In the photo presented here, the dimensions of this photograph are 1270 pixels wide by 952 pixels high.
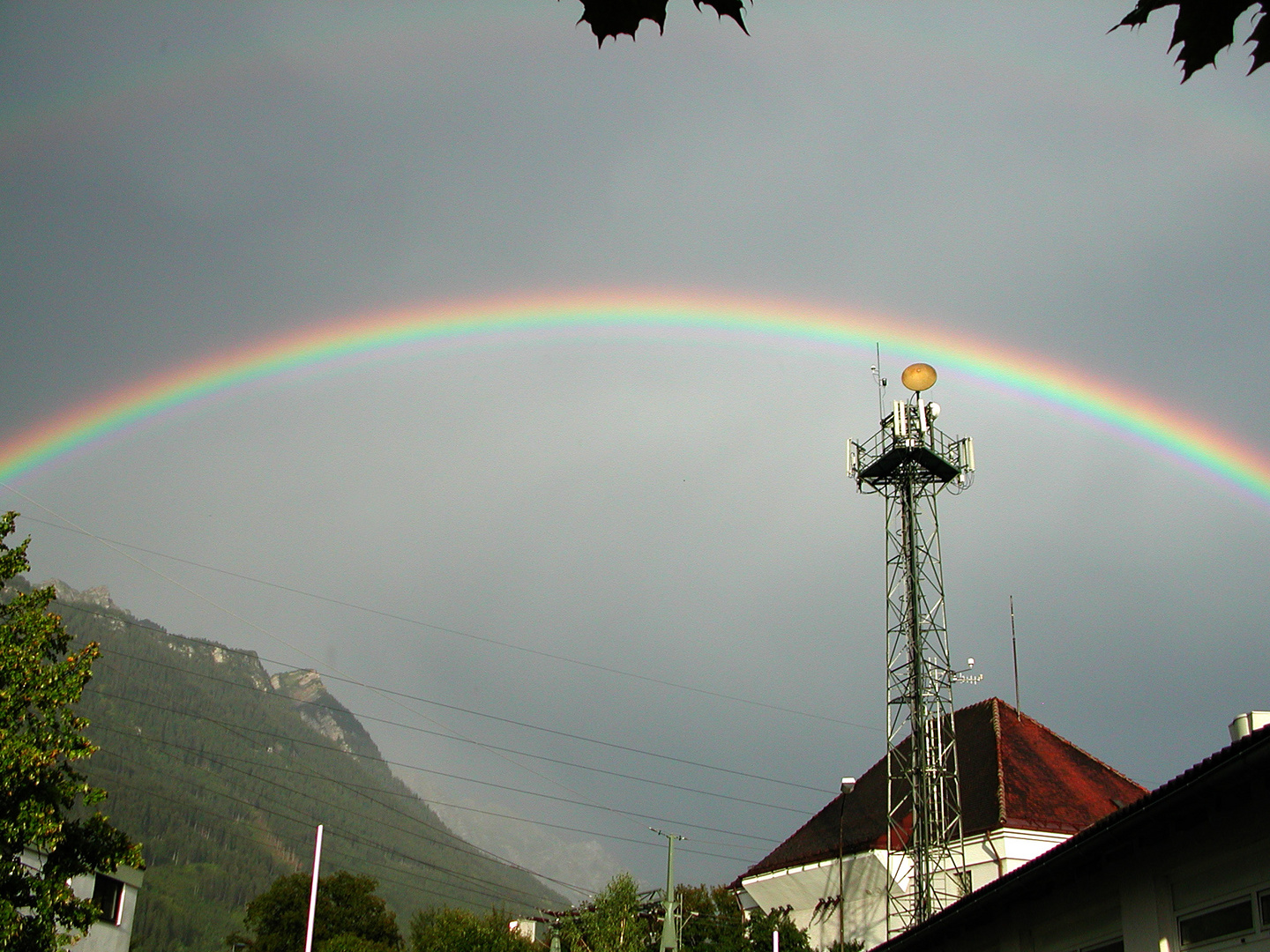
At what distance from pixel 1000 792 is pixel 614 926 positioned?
24147 mm

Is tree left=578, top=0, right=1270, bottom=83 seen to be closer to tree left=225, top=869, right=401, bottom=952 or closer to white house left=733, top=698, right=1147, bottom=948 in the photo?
white house left=733, top=698, right=1147, bottom=948

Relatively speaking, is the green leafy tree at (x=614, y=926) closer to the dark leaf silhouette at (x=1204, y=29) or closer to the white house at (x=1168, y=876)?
the white house at (x=1168, y=876)

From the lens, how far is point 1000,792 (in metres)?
44.3

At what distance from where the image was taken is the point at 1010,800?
4384 centimetres

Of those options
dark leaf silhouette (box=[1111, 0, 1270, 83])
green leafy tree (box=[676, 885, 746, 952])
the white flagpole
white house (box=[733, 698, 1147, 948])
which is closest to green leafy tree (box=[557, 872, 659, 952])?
green leafy tree (box=[676, 885, 746, 952])

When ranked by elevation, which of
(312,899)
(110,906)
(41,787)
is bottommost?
(110,906)

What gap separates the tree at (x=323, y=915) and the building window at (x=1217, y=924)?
247 ft

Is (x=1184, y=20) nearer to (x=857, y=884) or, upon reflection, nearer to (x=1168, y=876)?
(x=1168, y=876)

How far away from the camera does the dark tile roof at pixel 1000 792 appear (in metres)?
43.7

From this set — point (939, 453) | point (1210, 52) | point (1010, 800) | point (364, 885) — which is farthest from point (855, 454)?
point (364, 885)

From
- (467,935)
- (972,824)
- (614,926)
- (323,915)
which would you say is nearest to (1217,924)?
(972,824)

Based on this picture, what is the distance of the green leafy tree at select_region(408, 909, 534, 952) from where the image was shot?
6512cm

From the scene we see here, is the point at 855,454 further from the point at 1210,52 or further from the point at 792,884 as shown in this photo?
the point at 1210,52

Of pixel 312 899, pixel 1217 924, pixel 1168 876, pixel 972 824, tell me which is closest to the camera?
pixel 1217 924
